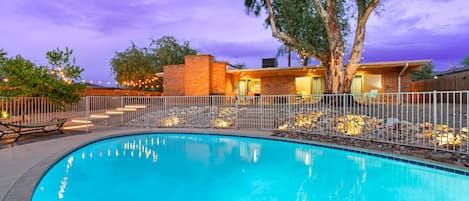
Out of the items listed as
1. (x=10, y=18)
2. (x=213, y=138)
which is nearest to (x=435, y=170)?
(x=213, y=138)

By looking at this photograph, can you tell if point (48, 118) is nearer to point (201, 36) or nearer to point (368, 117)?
point (368, 117)

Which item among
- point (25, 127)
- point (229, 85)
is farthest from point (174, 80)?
point (25, 127)

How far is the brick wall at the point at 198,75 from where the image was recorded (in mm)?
16703

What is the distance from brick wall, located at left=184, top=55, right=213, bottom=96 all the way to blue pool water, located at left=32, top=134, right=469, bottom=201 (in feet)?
28.8

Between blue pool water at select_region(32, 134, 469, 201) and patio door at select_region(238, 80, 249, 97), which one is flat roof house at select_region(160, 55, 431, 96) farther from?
blue pool water at select_region(32, 134, 469, 201)

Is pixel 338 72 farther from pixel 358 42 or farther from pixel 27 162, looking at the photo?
pixel 27 162

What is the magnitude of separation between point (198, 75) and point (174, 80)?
2586mm

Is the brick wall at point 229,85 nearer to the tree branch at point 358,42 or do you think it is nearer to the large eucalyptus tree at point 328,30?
the large eucalyptus tree at point 328,30

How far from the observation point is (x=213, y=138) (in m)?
10.2

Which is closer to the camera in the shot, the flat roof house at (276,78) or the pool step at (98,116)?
the pool step at (98,116)

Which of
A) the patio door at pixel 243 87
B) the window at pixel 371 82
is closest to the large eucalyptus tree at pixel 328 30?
the window at pixel 371 82

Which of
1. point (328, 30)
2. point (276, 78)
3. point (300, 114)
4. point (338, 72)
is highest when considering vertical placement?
point (328, 30)

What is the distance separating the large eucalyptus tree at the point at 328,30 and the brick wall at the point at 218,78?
503 centimetres

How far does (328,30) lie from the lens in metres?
11.6
